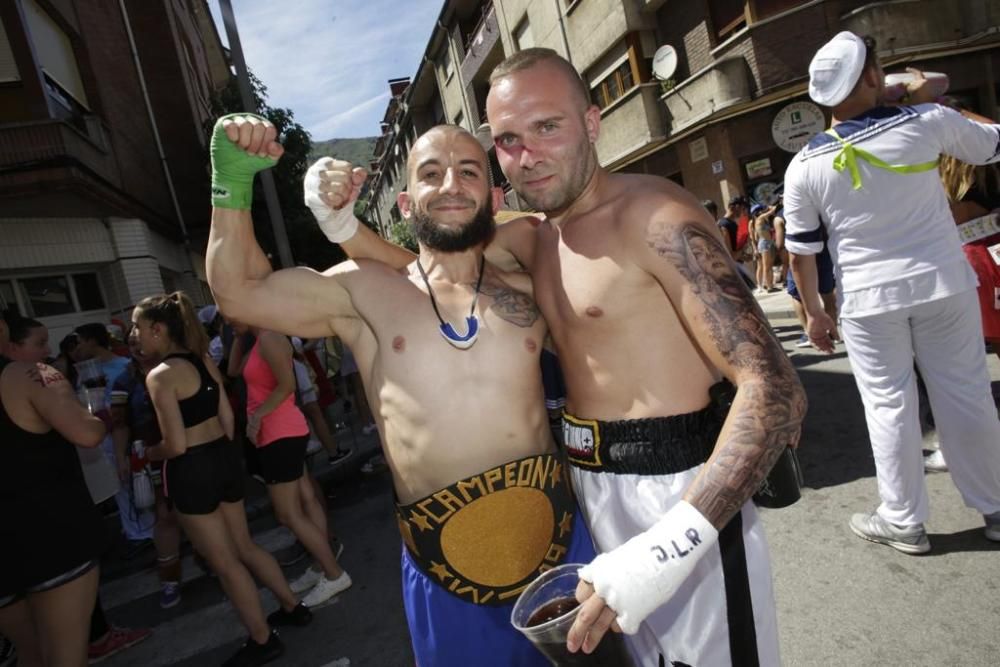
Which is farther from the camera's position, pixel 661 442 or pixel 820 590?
pixel 820 590

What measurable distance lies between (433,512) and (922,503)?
2332 millimetres

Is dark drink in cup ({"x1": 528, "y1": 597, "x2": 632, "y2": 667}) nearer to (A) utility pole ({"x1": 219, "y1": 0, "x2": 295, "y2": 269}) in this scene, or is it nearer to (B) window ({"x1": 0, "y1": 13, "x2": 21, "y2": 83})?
(A) utility pole ({"x1": 219, "y1": 0, "x2": 295, "y2": 269})

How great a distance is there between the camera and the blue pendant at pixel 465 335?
1.87m

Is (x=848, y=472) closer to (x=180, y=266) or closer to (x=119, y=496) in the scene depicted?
(x=119, y=496)

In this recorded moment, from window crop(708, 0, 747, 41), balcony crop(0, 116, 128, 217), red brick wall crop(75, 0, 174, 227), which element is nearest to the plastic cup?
balcony crop(0, 116, 128, 217)

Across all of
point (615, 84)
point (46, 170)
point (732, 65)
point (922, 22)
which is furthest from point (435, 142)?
point (615, 84)

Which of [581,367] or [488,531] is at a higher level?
[581,367]

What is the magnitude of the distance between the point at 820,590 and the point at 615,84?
16.1 meters

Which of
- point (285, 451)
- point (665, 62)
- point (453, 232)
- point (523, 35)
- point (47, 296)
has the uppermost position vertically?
point (523, 35)

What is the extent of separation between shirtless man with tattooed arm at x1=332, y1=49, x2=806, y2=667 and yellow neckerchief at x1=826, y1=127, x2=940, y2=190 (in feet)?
4.51

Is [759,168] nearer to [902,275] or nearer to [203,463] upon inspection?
[902,275]

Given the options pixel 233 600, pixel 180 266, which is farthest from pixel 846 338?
pixel 180 266

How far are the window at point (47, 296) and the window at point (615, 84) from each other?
13516 millimetres

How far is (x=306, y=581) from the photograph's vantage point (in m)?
4.03
